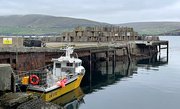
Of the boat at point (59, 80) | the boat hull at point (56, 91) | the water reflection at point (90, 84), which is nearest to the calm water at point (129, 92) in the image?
the water reflection at point (90, 84)

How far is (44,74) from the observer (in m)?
20.5

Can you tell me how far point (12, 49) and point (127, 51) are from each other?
131 feet

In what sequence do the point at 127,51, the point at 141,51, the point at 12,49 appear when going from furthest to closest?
the point at 141,51, the point at 127,51, the point at 12,49

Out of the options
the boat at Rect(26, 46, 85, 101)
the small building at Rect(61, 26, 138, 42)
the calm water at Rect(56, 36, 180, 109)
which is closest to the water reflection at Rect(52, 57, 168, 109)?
the calm water at Rect(56, 36, 180, 109)

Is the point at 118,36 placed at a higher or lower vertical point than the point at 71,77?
higher

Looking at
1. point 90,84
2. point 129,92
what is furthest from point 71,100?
point 90,84

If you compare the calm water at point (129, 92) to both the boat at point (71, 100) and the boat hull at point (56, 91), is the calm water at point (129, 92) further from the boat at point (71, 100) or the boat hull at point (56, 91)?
the boat hull at point (56, 91)

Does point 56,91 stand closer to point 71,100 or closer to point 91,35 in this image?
point 71,100

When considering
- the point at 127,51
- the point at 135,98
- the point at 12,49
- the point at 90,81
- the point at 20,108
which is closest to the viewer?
the point at 20,108

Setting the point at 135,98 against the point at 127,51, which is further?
the point at 127,51

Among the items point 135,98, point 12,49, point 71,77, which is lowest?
point 135,98

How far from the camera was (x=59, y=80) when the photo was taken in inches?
919

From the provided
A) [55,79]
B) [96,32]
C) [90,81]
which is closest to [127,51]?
[96,32]

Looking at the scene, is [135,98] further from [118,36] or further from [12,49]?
[118,36]
